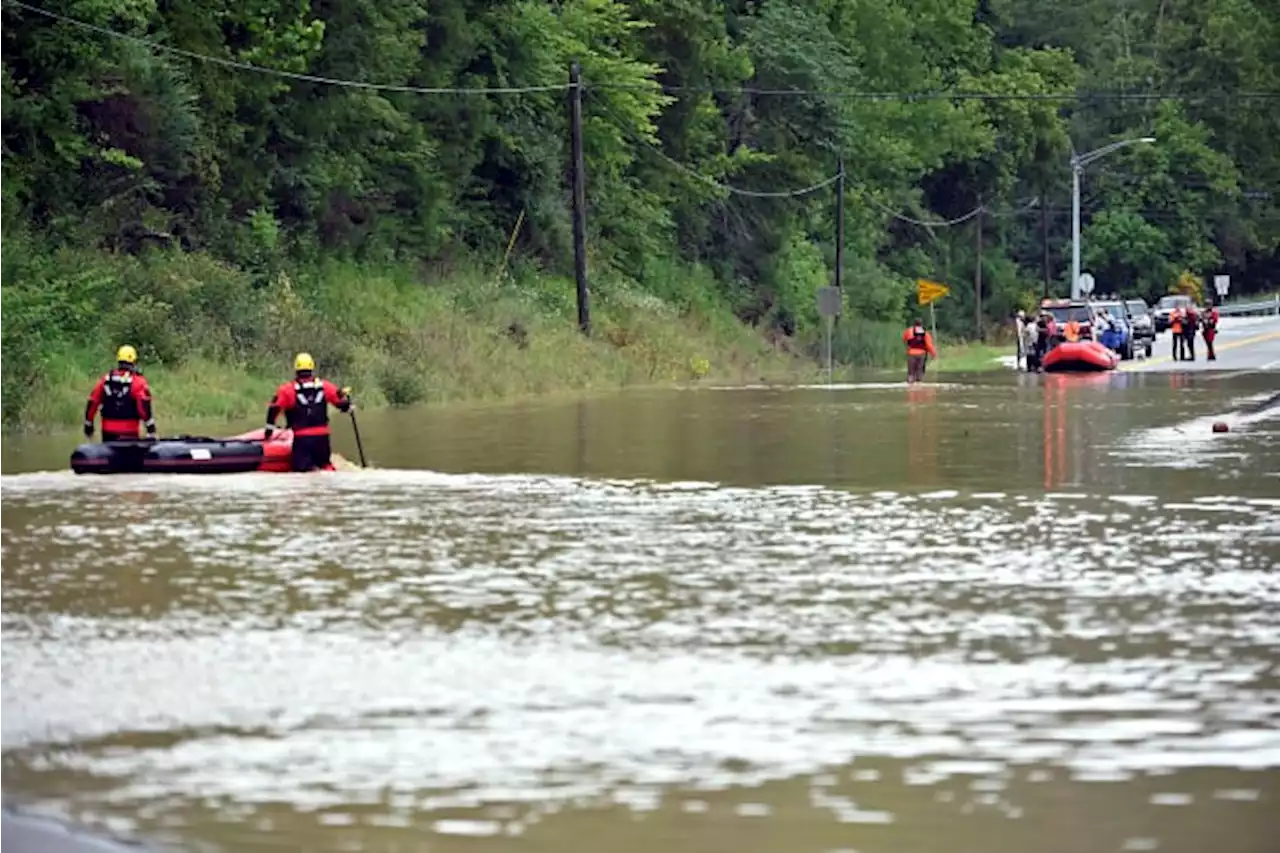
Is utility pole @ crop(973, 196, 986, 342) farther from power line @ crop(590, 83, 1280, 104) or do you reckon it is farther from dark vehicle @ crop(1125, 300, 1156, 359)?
dark vehicle @ crop(1125, 300, 1156, 359)

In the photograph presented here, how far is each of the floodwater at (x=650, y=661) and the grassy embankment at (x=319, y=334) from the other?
13506 millimetres

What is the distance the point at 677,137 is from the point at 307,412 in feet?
158

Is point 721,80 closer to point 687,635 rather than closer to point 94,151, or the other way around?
point 94,151

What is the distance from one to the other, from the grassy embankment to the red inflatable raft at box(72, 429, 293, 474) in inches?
384

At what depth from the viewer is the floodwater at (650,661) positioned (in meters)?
9.47

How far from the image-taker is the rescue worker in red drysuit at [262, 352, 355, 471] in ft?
81.2

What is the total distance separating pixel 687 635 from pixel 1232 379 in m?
40.1

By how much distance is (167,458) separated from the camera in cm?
2536

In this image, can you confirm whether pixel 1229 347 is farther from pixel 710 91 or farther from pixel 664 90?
pixel 664 90

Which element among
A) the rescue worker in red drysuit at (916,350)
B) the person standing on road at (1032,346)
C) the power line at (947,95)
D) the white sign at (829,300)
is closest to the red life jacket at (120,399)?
the rescue worker in red drysuit at (916,350)

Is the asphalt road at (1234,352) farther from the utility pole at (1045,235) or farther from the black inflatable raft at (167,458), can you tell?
the black inflatable raft at (167,458)

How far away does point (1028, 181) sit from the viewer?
111062 mm

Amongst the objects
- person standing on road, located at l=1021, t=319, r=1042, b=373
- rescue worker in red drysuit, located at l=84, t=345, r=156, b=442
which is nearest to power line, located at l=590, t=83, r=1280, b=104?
person standing on road, located at l=1021, t=319, r=1042, b=373

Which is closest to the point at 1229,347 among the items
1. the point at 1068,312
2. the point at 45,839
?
the point at 1068,312
